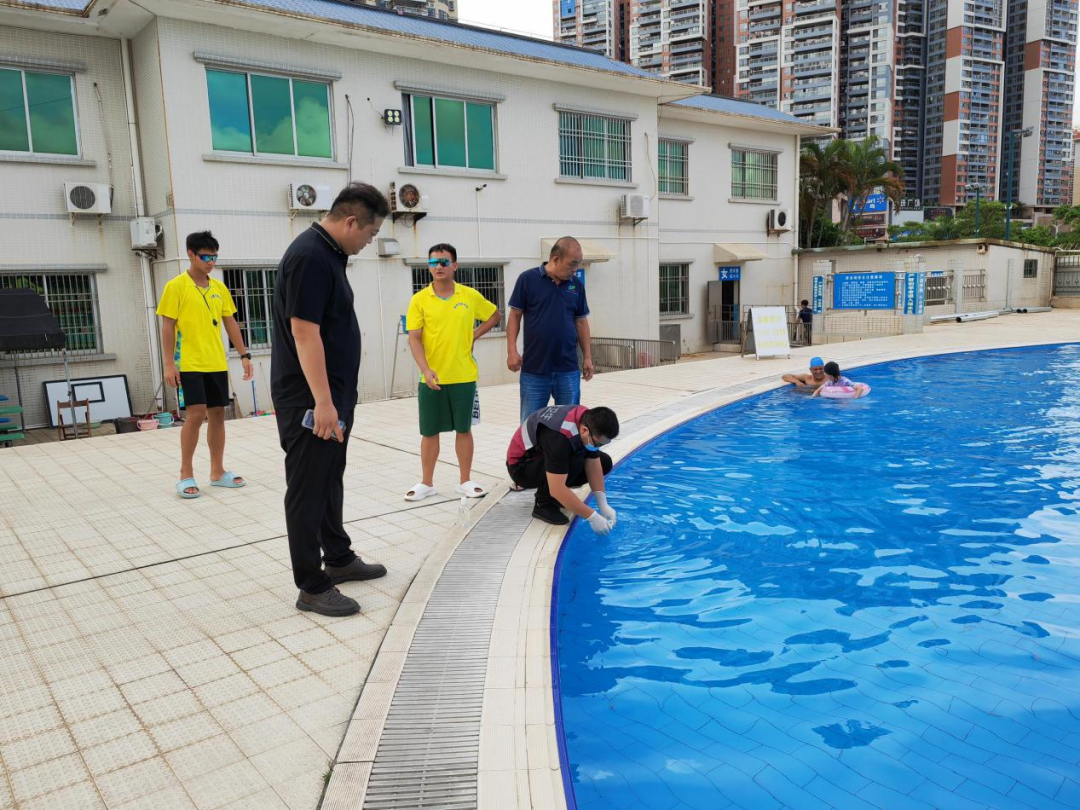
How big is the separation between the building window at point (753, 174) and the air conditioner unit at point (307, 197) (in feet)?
42.8

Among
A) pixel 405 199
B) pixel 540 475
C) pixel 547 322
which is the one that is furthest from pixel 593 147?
pixel 540 475

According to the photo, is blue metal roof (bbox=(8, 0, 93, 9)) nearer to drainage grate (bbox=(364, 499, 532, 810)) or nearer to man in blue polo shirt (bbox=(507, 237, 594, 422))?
man in blue polo shirt (bbox=(507, 237, 594, 422))

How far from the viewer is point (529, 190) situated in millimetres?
16000

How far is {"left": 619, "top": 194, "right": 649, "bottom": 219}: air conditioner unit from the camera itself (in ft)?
57.1

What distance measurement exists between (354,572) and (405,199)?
11.0 meters

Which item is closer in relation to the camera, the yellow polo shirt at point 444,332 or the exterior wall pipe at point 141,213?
the yellow polo shirt at point 444,332

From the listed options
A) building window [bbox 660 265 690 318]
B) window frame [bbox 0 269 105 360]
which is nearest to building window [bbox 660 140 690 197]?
building window [bbox 660 265 690 318]

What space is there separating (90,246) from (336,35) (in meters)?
5.41

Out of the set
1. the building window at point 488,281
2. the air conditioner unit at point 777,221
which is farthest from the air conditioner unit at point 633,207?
the air conditioner unit at point 777,221

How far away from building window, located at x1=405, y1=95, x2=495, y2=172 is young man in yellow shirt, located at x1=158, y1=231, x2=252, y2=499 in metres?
9.32


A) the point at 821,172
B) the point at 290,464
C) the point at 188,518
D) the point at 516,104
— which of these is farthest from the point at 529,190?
the point at 821,172

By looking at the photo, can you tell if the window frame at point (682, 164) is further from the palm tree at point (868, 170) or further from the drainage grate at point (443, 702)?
the drainage grate at point (443, 702)

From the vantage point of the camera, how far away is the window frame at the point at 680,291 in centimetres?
2037

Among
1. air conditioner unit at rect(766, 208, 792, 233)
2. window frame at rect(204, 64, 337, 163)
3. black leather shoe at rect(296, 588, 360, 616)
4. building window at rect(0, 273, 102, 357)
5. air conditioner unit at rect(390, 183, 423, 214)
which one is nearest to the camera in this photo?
black leather shoe at rect(296, 588, 360, 616)
